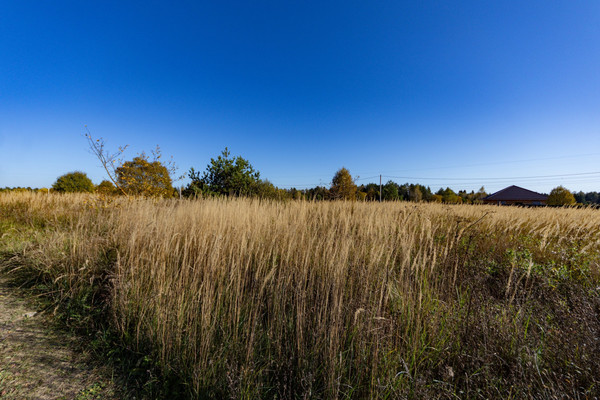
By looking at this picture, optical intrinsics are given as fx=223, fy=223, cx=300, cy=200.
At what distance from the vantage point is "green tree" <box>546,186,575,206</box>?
116 ft

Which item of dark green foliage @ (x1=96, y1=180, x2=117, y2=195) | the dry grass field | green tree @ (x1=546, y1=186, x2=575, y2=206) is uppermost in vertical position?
green tree @ (x1=546, y1=186, x2=575, y2=206)

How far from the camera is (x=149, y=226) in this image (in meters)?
3.29

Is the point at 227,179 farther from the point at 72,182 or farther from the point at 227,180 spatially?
the point at 72,182

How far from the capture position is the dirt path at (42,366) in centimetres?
164

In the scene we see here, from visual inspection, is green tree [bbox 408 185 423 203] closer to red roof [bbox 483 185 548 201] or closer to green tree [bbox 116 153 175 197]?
green tree [bbox 116 153 175 197]

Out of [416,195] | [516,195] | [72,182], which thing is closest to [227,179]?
[416,195]

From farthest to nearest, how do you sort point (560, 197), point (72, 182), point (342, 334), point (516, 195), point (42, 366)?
point (516, 195), point (560, 197), point (72, 182), point (42, 366), point (342, 334)

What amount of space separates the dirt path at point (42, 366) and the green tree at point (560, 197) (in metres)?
52.5

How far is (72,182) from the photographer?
78.2 ft

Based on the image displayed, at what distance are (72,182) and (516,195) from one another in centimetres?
7540

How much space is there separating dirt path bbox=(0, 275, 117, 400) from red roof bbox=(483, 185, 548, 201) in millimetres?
64678

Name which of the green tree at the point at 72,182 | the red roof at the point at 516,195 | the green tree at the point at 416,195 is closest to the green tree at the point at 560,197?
the red roof at the point at 516,195

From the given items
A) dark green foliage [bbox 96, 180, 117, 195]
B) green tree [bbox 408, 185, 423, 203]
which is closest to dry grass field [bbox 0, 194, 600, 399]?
dark green foliage [bbox 96, 180, 117, 195]

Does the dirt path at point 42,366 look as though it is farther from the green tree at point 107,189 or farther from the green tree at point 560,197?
the green tree at point 560,197
